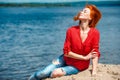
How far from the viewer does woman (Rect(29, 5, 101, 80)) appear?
7.86 meters

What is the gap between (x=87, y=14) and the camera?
7.91 meters

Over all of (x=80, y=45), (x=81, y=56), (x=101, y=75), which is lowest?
(x=101, y=75)

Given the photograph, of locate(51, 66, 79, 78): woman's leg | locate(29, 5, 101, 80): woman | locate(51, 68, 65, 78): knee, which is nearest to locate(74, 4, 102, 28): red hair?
locate(29, 5, 101, 80): woman

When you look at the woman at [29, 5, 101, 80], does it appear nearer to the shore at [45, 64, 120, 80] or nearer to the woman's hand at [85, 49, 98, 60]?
the woman's hand at [85, 49, 98, 60]

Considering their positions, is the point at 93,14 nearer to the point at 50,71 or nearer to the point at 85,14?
the point at 85,14

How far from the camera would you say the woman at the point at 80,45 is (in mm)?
7855

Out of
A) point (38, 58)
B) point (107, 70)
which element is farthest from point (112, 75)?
point (38, 58)

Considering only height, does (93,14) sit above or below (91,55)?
above

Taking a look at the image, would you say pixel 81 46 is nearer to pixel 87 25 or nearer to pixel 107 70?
pixel 87 25

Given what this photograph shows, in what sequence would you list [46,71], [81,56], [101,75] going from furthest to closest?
[101,75]
[46,71]
[81,56]

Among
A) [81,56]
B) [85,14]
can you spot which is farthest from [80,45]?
[85,14]

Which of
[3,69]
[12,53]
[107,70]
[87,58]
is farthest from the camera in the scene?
[12,53]

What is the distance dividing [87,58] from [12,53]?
14.1 m

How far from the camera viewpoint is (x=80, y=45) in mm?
7871
